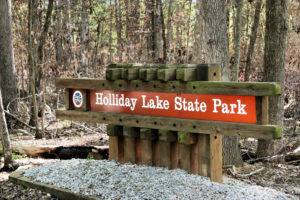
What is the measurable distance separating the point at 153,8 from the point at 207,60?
9.09m

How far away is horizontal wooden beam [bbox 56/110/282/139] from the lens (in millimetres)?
4188

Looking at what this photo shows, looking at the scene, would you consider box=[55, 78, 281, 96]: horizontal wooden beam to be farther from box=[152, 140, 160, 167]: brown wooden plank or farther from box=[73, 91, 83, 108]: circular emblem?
box=[152, 140, 160, 167]: brown wooden plank

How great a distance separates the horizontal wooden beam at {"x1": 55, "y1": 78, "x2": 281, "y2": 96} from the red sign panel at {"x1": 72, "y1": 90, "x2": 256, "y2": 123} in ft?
0.21

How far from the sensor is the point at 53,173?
550 centimetres

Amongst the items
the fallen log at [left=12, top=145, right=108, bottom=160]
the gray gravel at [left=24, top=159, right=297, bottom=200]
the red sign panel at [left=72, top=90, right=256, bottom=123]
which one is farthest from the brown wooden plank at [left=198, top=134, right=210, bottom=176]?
the fallen log at [left=12, top=145, right=108, bottom=160]

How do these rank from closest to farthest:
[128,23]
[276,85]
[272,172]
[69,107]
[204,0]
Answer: [276,85] → [69,107] → [204,0] → [272,172] → [128,23]

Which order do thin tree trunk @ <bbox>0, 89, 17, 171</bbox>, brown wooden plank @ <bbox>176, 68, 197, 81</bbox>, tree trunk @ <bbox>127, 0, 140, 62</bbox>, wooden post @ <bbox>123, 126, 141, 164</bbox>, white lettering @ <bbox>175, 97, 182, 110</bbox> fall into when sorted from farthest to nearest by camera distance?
tree trunk @ <bbox>127, 0, 140, 62</bbox> < thin tree trunk @ <bbox>0, 89, 17, 171</bbox> < wooden post @ <bbox>123, 126, 141, 164</bbox> < white lettering @ <bbox>175, 97, 182, 110</bbox> < brown wooden plank @ <bbox>176, 68, 197, 81</bbox>

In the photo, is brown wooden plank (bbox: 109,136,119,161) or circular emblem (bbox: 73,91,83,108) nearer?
brown wooden plank (bbox: 109,136,119,161)

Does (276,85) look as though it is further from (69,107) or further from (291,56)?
(291,56)

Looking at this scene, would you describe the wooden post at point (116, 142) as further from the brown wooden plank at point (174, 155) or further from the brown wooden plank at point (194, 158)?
the brown wooden plank at point (194, 158)

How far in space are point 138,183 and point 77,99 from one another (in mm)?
1795

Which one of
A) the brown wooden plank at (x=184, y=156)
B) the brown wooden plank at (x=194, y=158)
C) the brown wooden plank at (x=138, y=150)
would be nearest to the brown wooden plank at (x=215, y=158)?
Answer: the brown wooden plank at (x=194, y=158)

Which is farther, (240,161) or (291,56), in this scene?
(291,56)

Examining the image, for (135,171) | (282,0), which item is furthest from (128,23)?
(135,171)
